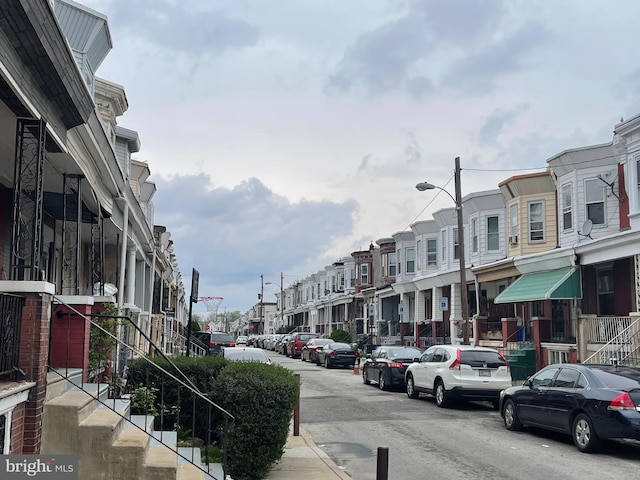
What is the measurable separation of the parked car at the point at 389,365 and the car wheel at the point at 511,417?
7.52 metres

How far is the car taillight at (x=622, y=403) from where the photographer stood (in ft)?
34.6

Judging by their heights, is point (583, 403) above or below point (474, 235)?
below

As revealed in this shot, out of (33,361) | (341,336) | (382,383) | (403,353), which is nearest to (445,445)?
(33,361)

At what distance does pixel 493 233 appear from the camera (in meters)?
32.4

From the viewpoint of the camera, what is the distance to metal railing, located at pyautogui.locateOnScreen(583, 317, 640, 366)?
715 inches

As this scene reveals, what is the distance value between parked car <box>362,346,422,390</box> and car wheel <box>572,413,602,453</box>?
9.94 meters

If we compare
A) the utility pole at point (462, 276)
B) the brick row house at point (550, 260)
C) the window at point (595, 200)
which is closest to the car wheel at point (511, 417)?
the brick row house at point (550, 260)

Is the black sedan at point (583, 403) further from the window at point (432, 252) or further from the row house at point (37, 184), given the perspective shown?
the window at point (432, 252)

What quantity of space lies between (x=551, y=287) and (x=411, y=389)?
6.72m

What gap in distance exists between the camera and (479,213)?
109ft

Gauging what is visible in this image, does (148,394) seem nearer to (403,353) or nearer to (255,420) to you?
(255,420)

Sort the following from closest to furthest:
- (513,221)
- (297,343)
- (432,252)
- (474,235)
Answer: (513,221), (474,235), (432,252), (297,343)

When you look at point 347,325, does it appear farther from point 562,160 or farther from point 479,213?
point 562,160

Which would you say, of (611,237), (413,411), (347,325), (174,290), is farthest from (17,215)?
(347,325)
